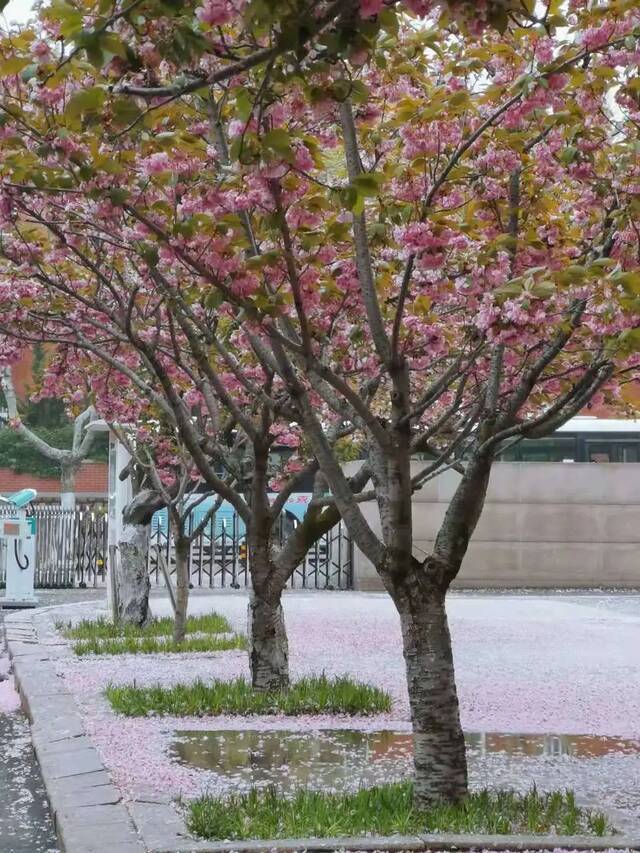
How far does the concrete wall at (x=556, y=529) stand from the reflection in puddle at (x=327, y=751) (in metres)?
14.4

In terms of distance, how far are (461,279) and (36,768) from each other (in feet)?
12.2

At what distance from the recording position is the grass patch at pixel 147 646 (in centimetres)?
1104

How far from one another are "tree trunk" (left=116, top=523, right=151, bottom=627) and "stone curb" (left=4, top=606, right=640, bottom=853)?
5939mm

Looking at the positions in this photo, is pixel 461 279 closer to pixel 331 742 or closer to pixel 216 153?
pixel 216 153

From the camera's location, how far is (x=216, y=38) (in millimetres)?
4852

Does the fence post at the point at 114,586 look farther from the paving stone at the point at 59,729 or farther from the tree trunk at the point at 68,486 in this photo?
the tree trunk at the point at 68,486

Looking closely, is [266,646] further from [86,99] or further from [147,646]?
[86,99]

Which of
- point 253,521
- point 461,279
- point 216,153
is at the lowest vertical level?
point 253,521

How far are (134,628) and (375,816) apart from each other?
8.47m

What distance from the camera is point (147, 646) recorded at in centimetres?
1116

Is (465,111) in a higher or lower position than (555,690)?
higher

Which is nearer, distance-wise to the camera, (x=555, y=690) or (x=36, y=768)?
(x=36, y=768)

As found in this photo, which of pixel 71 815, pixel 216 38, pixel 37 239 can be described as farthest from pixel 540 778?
pixel 37 239

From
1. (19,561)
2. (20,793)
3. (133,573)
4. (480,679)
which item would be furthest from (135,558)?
(20,793)
